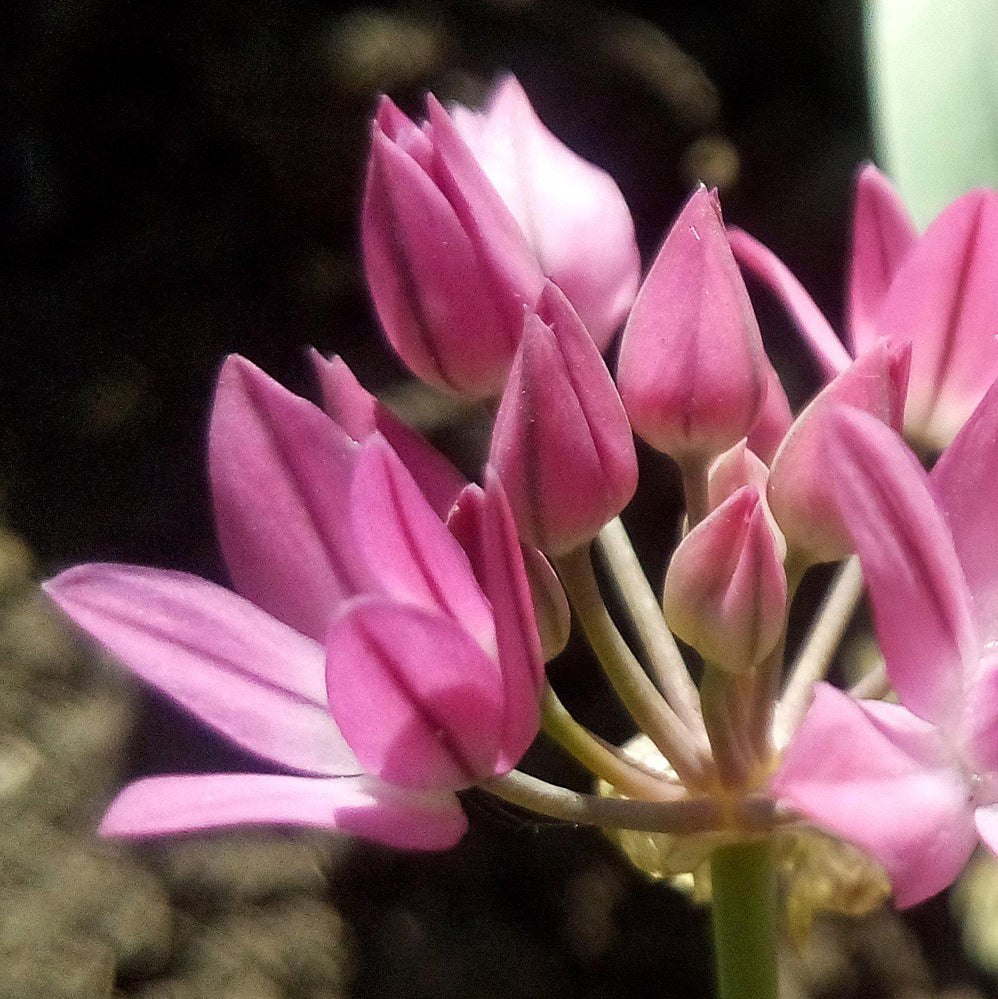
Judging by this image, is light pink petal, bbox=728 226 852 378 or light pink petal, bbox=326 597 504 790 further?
light pink petal, bbox=728 226 852 378

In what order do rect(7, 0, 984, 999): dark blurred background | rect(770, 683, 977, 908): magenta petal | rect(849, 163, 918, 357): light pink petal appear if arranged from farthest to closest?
rect(7, 0, 984, 999): dark blurred background, rect(849, 163, 918, 357): light pink petal, rect(770, 683, 977, 908): magenta petal

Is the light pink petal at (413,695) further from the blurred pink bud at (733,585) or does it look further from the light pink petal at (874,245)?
the light pink petal at (874,245)

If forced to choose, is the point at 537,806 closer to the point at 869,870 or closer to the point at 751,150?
the point at 869,870

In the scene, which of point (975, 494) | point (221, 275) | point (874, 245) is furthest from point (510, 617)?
point (221, 275)

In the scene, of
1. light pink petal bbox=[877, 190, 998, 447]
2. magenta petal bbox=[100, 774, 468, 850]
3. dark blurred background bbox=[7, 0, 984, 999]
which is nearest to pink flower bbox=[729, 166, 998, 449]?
light pink petal bbox=[877, 190, 998, 447]

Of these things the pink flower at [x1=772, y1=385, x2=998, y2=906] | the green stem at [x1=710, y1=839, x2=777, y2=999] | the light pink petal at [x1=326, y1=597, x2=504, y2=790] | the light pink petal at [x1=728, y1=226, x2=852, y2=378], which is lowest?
the green stem at [x1=710, y1=839, x2=777, y2=999]

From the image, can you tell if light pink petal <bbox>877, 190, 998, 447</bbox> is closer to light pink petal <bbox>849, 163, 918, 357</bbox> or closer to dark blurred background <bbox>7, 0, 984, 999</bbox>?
light pink petal <bbox>849, 163, 918, 357</bbox>
